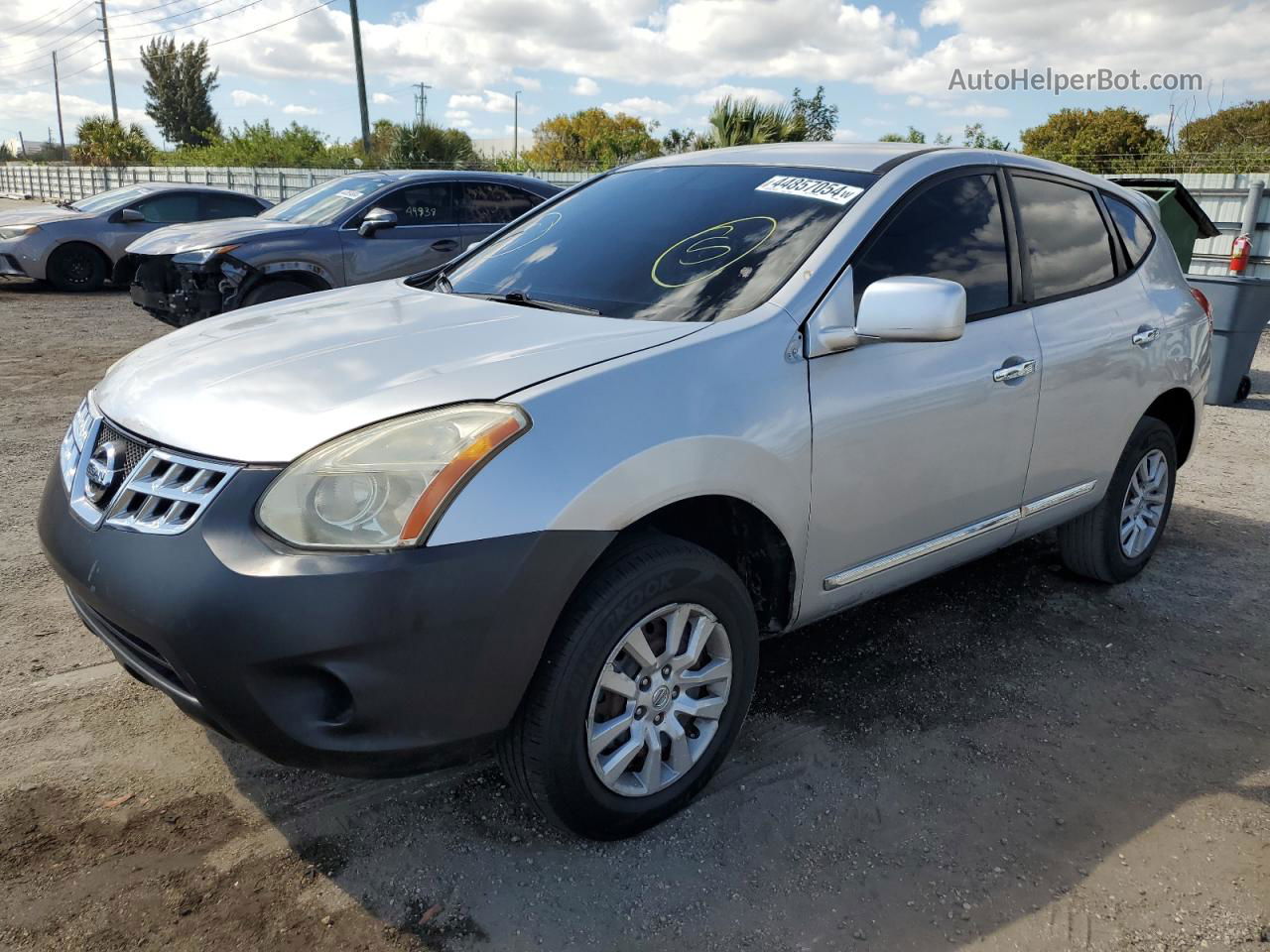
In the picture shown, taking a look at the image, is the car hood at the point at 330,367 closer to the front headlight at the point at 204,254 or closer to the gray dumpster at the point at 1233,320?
the front headlight at the point at 204,254

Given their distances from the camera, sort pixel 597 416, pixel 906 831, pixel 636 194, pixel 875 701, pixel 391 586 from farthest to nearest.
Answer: pixel 636 194
pixel 875 701
pixel 906 831
pixel 597 416
pixel 391 586

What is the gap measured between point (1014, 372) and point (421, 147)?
28031 mm

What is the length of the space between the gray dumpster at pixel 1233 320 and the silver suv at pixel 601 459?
4.84 m

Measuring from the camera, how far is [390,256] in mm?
8578

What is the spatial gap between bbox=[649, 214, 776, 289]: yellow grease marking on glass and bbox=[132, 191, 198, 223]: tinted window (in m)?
11.9

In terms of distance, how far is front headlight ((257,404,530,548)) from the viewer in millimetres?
2062

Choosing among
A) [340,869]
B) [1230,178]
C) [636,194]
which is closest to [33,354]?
[636,194]

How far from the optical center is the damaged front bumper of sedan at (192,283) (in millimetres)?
7855

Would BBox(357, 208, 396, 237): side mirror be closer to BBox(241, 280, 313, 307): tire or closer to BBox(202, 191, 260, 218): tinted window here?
BBox(241, 280, 313, 307): tire

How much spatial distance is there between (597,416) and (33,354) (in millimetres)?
8522

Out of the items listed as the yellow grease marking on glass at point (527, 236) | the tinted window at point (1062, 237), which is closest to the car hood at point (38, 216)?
the yellow grease marking on glass at point (527, 236)

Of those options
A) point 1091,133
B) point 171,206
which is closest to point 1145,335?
point 171,206

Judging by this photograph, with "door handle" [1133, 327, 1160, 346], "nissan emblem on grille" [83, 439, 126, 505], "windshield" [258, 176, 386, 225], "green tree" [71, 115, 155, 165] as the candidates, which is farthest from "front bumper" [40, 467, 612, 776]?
"green tree" [71, 115, 155, 165]

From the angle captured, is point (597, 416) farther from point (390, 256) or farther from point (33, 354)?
point (33, 354)
